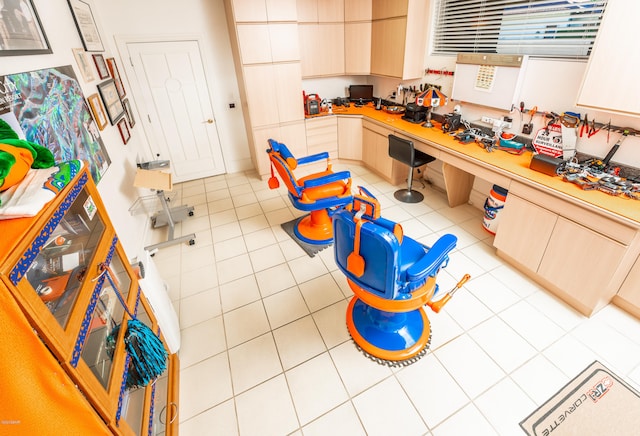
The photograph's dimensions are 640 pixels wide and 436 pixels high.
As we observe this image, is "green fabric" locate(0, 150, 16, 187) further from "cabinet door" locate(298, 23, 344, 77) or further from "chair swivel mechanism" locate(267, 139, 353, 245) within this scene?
"cabinet door" locate(298, 23, 344, 77)

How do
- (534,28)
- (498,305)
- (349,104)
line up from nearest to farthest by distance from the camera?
1. (498,305)
2. (534,28)
3. (349,104)

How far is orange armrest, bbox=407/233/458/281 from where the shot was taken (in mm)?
1576

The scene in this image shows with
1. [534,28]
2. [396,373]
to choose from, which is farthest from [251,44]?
[396,373]

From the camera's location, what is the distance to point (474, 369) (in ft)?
6.24

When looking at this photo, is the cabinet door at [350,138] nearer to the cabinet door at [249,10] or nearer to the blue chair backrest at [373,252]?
the cabinet door at [249,10]

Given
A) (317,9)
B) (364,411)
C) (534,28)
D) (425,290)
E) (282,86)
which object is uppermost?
(317,9)

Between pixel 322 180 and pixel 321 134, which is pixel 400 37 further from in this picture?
pixel 322 180

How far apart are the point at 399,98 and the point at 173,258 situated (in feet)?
12.8

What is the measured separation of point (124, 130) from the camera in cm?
330

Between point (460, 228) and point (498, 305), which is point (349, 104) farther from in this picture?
point (498, 305)

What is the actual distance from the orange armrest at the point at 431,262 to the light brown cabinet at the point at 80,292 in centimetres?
144

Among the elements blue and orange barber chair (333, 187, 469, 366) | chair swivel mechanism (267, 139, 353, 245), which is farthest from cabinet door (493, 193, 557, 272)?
chair swivel mechanism (267, 139, 353, 245)

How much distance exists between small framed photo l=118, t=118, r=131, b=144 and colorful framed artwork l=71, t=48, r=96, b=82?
1.79ft

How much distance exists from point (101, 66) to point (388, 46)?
11.3ft
